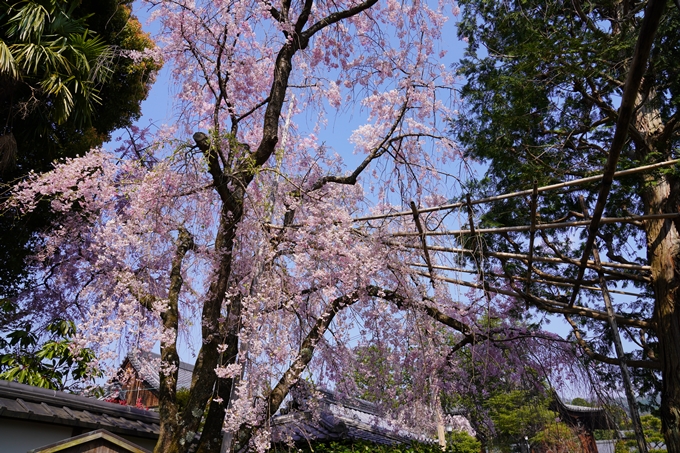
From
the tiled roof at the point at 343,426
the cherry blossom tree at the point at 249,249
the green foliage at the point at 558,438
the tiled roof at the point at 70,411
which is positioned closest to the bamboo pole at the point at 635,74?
the cherry blossom tree at the point at 249,249

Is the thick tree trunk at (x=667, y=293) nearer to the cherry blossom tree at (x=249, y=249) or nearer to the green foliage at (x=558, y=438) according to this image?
the cherry blossom tree at (x=249, y=249)

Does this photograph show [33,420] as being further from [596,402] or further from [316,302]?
[596,402]

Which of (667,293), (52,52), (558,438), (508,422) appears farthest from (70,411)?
(508,422)

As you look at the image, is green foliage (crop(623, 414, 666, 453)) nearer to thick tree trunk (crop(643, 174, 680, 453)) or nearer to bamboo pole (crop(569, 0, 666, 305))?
thick tree trunk (crop(643, 174, 680, 453))

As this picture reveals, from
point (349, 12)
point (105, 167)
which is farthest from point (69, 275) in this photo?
point (349, 12)

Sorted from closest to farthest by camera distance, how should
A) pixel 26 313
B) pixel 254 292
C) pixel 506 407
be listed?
1. pixel 254 292
2. pixel 26 313
3. pixel 506 407

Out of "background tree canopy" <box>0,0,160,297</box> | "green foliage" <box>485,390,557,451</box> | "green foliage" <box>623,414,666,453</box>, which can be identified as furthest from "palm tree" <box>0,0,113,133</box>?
"green foliage" <box>623,414,666,453</box>

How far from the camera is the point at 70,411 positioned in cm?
419

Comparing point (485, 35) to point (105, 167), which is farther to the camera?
point (485, 35)

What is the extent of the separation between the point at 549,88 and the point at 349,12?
8.90ft

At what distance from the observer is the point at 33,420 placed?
3818 millimetres

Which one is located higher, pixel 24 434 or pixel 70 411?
pixel 70 411

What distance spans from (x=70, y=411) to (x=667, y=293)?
20.9 ft

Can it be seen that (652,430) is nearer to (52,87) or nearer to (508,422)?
(508,422)
